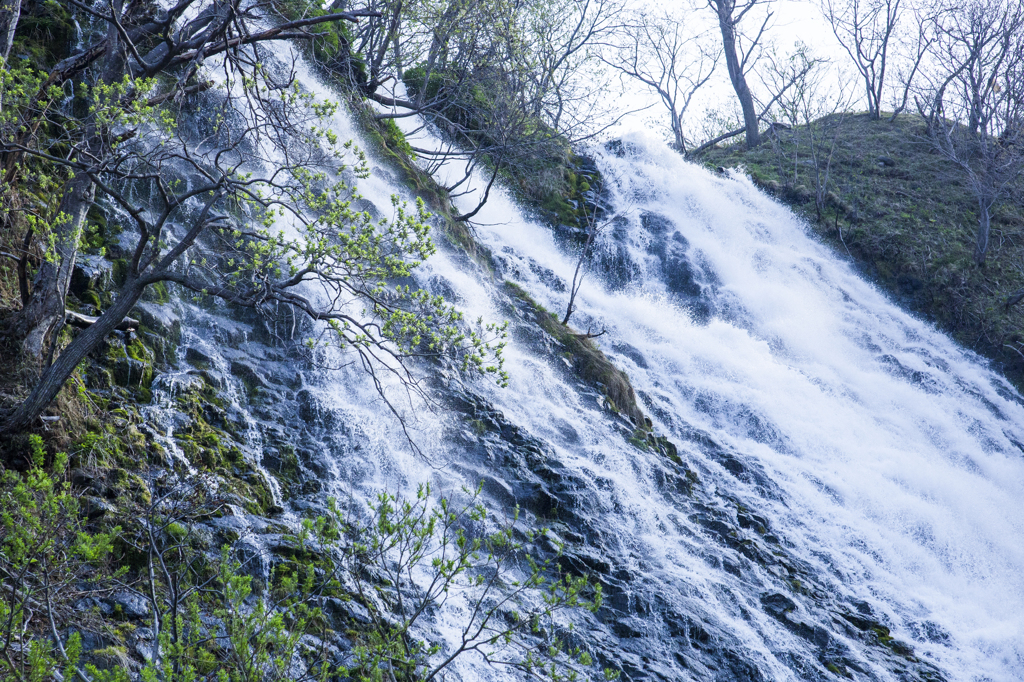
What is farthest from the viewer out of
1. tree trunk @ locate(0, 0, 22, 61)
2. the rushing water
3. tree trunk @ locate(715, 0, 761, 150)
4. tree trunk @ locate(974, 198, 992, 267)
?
tree trunk @ locate(715, 0, 761, 150)

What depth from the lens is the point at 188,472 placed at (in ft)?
25.7

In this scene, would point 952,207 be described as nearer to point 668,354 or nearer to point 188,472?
point 668,354

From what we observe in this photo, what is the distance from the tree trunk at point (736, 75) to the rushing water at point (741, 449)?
10793 mm

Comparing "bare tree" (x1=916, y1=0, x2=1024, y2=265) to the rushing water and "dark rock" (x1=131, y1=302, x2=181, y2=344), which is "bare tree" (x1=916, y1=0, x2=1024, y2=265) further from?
"dark rock" (x1=131, y1=302, x2=181, y2=344)

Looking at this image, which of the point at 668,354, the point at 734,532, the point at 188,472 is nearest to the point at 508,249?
the point at 668,354

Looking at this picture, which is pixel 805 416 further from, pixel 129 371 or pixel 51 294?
pixel 51 294

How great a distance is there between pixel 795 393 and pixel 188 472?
46.9 feet

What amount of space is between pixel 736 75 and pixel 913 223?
13.0 metres

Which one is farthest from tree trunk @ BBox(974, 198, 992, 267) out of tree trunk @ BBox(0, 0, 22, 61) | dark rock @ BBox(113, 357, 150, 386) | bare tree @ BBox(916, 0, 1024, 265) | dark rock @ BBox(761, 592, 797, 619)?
tree trunk @ BBox(0, 0, 22, 61)

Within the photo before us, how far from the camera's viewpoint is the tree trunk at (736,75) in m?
34.3

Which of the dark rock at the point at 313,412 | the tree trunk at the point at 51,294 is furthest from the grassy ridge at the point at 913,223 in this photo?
the tree trunk at the point at 51,294

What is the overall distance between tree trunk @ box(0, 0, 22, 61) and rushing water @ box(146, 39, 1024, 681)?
4.00 m

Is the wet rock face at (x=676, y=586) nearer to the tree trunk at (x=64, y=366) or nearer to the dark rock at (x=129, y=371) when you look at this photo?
the dark rock at (x=129, y=371)

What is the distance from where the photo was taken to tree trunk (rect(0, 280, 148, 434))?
6516mm
